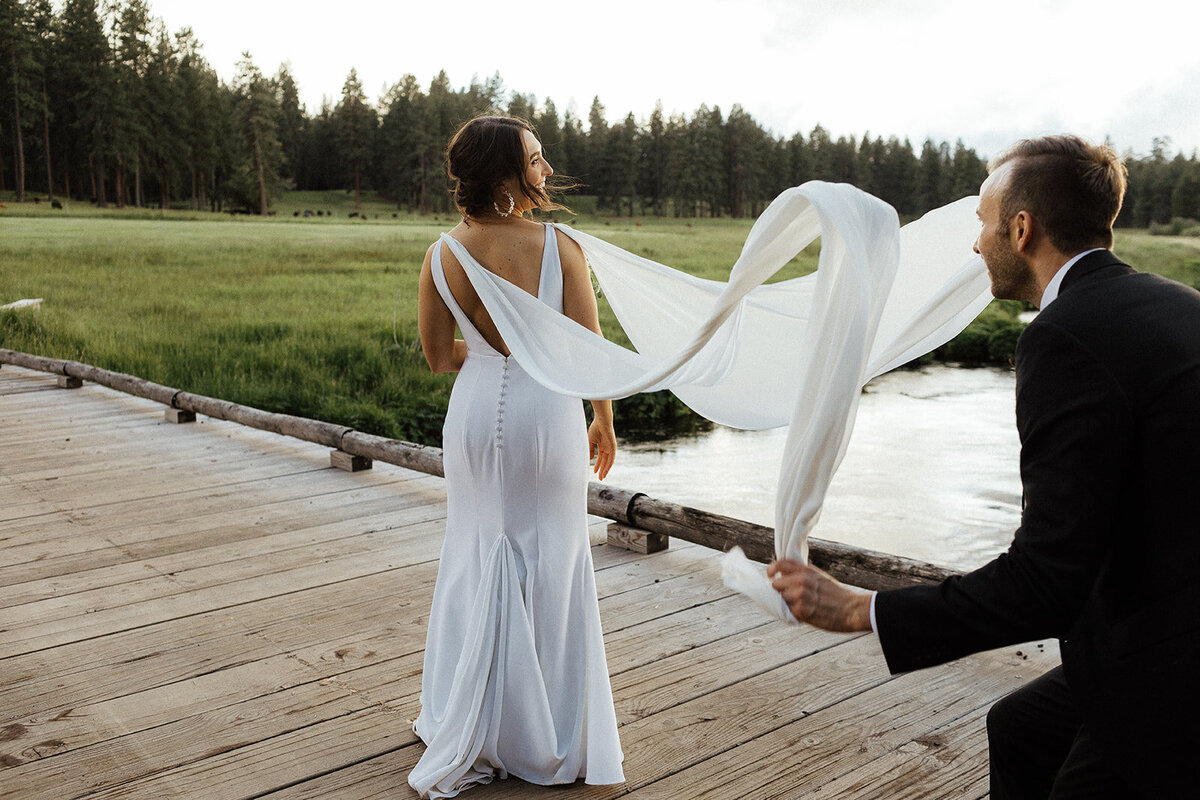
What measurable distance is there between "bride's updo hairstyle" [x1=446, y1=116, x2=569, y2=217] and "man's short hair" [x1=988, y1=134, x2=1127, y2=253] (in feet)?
4.25

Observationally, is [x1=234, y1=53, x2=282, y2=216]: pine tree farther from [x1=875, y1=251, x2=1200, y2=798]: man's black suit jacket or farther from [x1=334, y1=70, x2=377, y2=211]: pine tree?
[x1=875, y1=251, x2=1200, y2=798]: man's black suit jacket

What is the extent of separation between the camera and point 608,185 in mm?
55094

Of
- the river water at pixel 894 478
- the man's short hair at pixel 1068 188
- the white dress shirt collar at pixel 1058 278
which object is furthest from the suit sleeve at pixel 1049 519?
the river water at pixel 894 478

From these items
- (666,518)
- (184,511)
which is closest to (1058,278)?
(666,518)

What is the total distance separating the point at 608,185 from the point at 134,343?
42.4 metres

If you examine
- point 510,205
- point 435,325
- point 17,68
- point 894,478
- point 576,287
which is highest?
point 17,68

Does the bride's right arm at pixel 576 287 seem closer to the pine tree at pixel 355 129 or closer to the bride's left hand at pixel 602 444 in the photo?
the bride's left hand at pixel 602 444

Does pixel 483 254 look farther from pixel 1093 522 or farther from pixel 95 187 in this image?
pixel 95 187

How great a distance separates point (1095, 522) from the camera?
4.64 ft

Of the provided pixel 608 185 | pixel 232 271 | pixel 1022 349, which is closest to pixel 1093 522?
pixel 1022 349

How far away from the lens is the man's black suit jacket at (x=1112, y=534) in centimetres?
143

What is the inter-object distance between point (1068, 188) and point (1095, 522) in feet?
1.87

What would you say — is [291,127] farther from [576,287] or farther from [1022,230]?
[1022,230]

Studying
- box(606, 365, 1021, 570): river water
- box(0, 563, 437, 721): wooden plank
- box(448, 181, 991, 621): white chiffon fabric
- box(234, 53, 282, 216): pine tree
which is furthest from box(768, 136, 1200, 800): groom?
box(234, 53, 282, 216): pine tree
